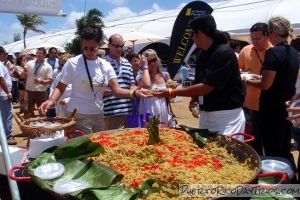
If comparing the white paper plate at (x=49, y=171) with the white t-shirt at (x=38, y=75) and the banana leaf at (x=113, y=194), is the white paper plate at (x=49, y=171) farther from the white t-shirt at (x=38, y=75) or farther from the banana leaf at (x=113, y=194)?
the white t-shirt at (x=38, y=75)

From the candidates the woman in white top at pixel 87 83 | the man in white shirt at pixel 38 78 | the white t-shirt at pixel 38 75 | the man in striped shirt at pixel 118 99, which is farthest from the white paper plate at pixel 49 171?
the white t-shirt at pixel 38 75

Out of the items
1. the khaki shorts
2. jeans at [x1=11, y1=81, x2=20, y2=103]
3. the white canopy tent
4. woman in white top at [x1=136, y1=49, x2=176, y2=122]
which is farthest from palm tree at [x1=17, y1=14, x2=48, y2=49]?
woman in white top at [x1=136, y1=49, x2=176, y2=122]

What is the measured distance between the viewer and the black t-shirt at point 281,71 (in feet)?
11.5

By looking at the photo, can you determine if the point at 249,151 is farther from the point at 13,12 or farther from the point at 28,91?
the point at 28,91

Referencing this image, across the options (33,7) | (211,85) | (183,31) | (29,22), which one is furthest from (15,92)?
(29,22)

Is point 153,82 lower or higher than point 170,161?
higher

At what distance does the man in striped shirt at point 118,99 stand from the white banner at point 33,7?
1.52 m

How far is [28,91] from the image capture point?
779 centimetres

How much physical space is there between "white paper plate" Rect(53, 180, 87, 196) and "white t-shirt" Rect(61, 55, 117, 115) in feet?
5.31

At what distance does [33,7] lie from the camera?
2533mm

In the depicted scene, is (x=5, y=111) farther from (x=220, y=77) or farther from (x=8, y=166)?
(x=220, y=77)

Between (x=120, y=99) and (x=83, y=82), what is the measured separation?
1.07 metres

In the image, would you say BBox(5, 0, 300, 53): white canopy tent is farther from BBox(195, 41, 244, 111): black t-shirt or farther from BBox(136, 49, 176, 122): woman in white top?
BBox(195, 41, 244, 111): black t-shirt

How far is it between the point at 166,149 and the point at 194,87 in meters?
0.93
